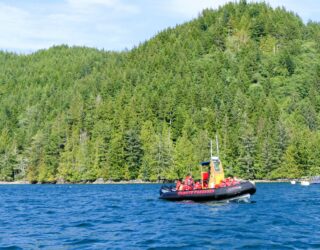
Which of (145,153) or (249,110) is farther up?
(249,110)

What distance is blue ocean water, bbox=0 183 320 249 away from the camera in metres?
33.3

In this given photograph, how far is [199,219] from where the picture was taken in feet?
149

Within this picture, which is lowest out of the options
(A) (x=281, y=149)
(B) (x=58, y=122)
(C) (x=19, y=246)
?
(C) (x=19, y=246)

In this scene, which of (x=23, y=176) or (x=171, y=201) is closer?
(x=171, y=201)

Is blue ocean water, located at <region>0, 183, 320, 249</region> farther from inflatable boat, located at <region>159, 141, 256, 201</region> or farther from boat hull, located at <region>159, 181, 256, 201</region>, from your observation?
inflatable boat, located at <region>159, 141, 256, 201</region>

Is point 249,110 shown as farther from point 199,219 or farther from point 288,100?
point 199,219

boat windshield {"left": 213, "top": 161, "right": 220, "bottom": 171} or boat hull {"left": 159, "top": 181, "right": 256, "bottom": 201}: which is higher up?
boat windshield {"left": 213, "top": 161, "right": 220, "bottom": 171}

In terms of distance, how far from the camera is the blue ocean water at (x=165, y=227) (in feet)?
109

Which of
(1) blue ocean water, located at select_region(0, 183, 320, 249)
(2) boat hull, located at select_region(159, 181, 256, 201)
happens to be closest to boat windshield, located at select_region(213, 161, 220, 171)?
(2) boat hull, located at select_region(159, 181, 256, 201)

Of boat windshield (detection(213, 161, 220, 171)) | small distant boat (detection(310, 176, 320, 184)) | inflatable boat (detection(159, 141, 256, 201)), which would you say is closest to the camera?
inflatable boat (detection(159, 141, 256, 201))

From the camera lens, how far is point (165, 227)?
40688 millimetres

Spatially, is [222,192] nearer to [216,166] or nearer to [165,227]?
[216,166]

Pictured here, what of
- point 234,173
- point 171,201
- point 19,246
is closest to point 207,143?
point 234,173

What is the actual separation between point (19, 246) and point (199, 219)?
56.0ft
